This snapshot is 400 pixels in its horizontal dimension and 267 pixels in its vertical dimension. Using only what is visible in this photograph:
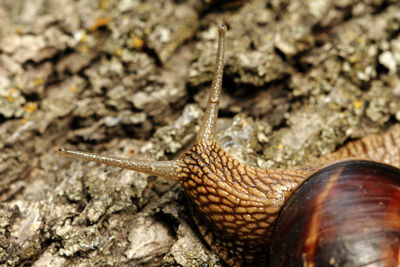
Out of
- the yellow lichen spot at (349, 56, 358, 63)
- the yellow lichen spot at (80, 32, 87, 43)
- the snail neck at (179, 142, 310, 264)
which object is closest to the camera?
the snail neck at (179, 142, 310, 264)

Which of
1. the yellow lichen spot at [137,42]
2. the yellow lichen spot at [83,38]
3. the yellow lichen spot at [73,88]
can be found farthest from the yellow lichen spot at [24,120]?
the yellow lichen spot at [137,42]

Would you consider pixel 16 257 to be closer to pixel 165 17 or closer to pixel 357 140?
pixel 165 17

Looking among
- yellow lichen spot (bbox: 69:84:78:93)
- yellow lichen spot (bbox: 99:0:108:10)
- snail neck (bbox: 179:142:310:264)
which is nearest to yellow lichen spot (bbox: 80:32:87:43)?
yellow lichen spot (bbox: 99:0:108:10)

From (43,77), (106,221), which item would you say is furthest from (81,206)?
(43,77)

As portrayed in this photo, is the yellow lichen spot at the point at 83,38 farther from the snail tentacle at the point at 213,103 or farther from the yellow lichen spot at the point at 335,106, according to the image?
the yellow lichen spot at the point at 335,106

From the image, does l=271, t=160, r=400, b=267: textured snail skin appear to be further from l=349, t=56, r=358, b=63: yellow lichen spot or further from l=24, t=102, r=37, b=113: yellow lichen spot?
l=24, t=102, r=37, b=113: yellow lichen spot

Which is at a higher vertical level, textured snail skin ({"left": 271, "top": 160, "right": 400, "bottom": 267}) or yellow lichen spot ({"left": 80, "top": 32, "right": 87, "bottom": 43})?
yellow lichen spot ({"left": 80, "top": 32, "right": 87, "bottom": 43})

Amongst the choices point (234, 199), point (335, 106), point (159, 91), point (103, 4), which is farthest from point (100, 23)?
point (335, 106)
